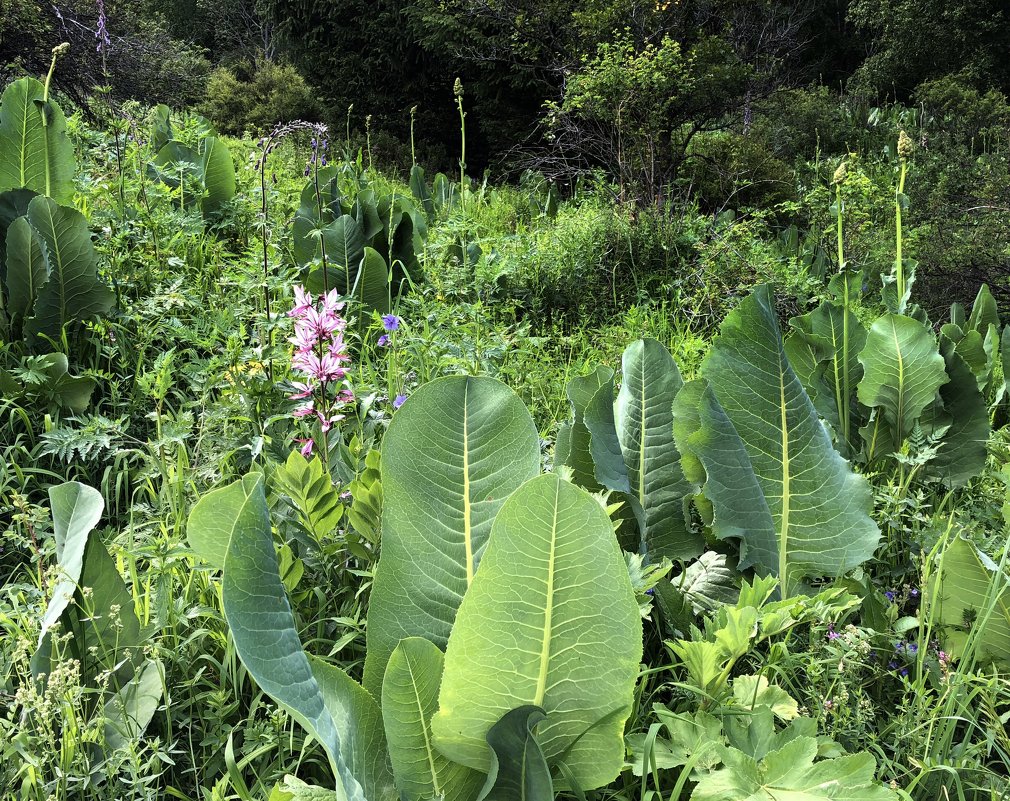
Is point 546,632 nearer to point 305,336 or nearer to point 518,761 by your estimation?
point 518,761

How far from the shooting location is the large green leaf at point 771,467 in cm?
136

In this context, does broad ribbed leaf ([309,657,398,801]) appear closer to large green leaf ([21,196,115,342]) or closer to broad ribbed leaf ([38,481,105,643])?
broad ribbed leaf ([38,481,105,643])

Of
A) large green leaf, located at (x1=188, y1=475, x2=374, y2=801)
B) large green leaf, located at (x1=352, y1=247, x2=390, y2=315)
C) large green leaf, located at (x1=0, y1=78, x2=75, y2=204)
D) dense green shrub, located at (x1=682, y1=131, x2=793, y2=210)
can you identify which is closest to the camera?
large green leaf, located at (x1=188, y1=475, x2=374, y2=801)

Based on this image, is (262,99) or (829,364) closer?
(829,364)

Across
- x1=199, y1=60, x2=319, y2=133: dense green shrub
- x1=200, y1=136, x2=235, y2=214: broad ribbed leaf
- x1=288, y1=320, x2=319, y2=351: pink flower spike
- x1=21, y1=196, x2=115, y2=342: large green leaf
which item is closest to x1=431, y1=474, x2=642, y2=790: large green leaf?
x1=288, y1=320, x2=319, y2=351: pink flower spike

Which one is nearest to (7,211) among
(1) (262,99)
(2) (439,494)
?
(2) (439,494)

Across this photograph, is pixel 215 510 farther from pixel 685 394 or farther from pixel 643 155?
pixel 643 155

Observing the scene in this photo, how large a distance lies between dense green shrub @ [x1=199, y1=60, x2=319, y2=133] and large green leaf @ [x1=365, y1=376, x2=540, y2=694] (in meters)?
14.4

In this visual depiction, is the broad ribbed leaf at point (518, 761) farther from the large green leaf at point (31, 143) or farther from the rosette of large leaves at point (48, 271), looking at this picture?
the large green leaf at point (31, 143)

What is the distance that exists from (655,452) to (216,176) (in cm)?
309

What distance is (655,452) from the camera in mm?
1533

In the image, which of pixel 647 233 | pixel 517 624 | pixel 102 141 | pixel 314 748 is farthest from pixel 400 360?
pixel 647 233

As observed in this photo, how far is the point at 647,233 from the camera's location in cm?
473

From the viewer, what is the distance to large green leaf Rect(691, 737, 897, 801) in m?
0.88
